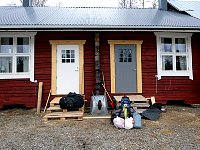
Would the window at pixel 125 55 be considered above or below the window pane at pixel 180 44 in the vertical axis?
below

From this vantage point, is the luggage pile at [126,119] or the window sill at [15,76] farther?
the window sill at [15,76]

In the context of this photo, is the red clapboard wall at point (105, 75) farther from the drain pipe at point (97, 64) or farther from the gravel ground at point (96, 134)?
the gravel ground at point (96, 134)

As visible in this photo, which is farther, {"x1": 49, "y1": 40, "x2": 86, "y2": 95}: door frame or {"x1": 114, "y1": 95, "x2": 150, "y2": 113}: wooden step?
{"x1": 49, "y1": 40, "x2": 86, "y2": 95}: door frame

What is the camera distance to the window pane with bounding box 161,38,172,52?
9234 millimetres

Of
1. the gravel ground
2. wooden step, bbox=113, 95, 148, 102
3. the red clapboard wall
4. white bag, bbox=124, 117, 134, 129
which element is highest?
the red clapboard wall

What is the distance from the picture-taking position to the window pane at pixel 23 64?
8.79 metres

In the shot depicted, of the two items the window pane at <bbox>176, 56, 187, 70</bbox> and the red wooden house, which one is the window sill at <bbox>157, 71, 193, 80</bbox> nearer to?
the red wooden house

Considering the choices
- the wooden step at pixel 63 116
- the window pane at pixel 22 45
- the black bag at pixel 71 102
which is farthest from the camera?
the window pane at pixel 22 45

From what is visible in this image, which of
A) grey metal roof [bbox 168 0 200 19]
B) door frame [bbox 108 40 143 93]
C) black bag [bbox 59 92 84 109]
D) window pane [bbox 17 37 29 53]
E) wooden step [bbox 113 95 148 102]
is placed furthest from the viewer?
grey metal roof [bbox 168 0 200 19]

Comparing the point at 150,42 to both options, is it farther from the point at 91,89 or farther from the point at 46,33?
the point at 46,33

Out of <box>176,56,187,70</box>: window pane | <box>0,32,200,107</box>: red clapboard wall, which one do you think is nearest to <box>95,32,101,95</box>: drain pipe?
<box>0,32,200,107</box>: red clapboard wall

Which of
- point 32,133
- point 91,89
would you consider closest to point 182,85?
point 91,89

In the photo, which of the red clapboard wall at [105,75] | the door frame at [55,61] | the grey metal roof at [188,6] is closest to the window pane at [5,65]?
the red clapboard wall at [105,75]

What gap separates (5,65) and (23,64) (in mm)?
612
